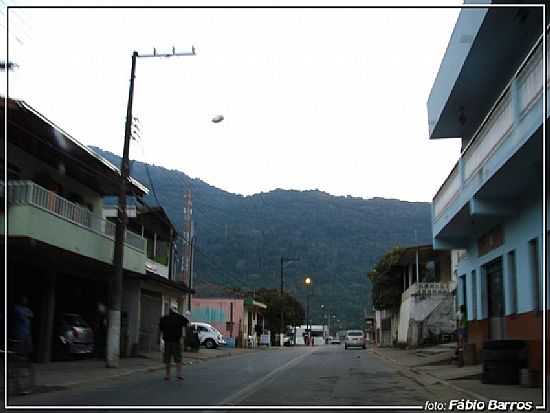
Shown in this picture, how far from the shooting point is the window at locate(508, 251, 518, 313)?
18.2 metres

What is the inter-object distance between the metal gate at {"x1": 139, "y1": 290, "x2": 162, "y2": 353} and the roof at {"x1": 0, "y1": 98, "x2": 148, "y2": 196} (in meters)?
7.33

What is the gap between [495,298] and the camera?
20.9 m

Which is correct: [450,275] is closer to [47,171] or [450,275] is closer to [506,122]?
[47,171]

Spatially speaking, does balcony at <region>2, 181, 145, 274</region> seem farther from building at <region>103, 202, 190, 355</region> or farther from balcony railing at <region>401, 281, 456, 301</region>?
balcony railing at <region>401, 281, 456, 301</region>

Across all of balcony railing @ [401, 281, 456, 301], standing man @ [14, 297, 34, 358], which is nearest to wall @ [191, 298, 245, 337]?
balcony railing @ [401, 281, 456, 301]

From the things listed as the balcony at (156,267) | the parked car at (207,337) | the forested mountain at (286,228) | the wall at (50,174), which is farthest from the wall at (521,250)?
the parked car at (207,337)

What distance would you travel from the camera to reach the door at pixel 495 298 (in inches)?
783

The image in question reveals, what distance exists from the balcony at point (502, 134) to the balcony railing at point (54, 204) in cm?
1201

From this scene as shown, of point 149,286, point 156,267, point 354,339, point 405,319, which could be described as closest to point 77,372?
point 149,286

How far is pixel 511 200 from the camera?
1756 centimetres

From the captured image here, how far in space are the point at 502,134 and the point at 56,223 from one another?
43.9ft

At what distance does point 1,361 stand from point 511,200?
486 inches

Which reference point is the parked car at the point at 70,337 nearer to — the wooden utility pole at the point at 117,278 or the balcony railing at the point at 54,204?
the wooden utility pole at the point at 117,278

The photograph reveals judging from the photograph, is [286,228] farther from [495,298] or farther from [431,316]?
[495,298]
